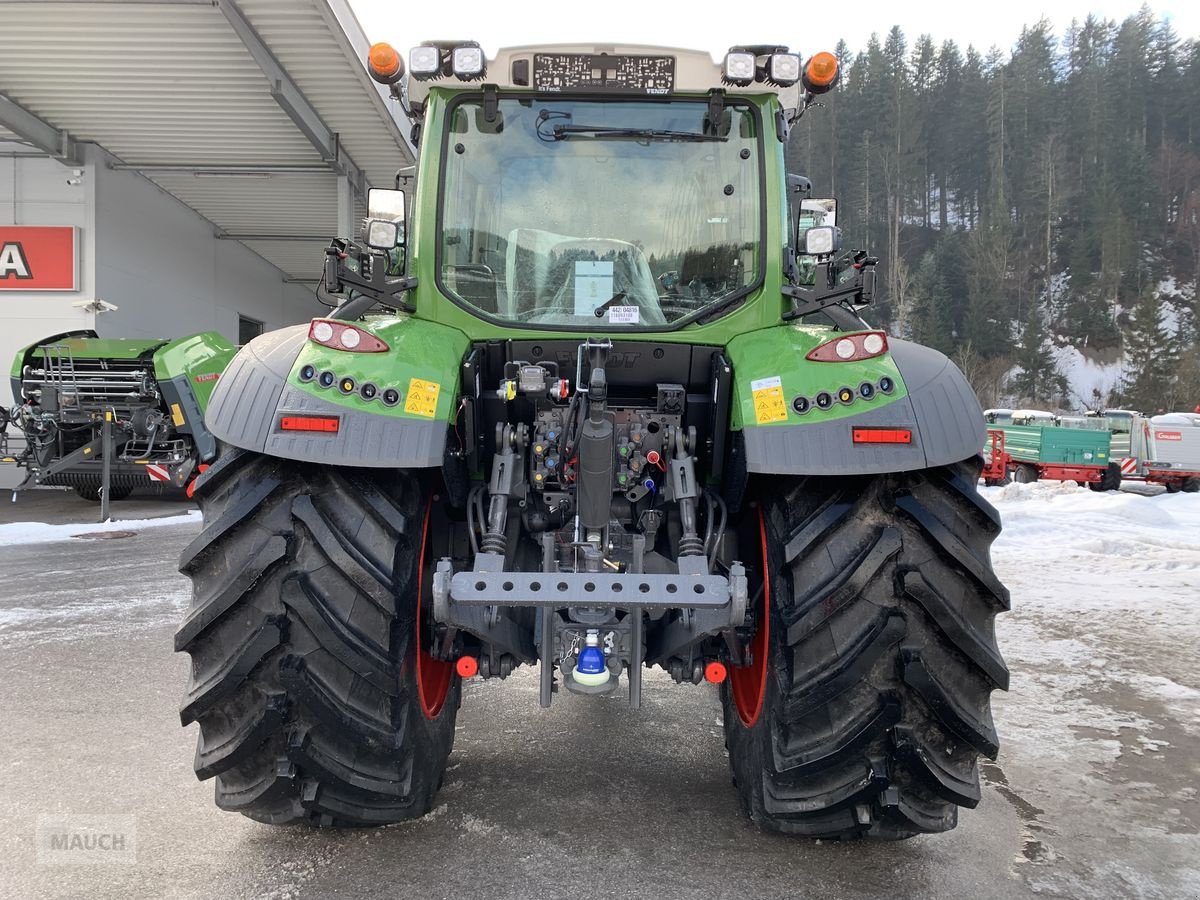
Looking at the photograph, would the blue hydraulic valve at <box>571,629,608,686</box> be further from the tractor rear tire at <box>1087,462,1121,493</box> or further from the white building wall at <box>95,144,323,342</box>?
the tractor rear tire at <box>1087,462,1121,493</box>

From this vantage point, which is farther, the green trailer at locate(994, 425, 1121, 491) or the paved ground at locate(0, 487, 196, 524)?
the green trailer at locate(994, 425, 1121, 491)

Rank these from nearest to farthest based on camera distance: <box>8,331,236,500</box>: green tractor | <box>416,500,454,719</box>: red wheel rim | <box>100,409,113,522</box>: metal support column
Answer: <box>416,500,454,719</box>: red wheel rim
<box>100,409,113,522</box>: metal support column
<box>8,331,236,500</box>: green tractor

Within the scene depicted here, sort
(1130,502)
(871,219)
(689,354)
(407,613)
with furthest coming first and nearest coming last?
(871,219), (1130,502), (689,354), (407,613)

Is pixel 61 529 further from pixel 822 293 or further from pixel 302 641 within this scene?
pixel 822 293

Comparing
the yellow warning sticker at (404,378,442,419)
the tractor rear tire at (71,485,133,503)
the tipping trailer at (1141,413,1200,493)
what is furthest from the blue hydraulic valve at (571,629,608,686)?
the tipping trailer at (1141,413,1200,493)

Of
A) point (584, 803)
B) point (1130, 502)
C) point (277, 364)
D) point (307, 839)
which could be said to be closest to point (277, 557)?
point (277, 364)

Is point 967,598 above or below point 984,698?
above

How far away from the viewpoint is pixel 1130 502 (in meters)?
11.0

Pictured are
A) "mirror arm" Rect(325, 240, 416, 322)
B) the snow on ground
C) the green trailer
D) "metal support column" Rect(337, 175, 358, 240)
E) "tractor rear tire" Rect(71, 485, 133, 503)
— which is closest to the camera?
the snow on ground

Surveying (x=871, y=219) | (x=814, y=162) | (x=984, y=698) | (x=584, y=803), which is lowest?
(x=584, y=803)

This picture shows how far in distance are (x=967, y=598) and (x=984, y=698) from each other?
293mm

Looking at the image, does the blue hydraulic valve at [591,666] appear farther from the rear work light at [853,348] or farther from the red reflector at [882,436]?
the rear work light at [853,348]

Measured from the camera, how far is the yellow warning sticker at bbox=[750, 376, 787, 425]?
2430 mm

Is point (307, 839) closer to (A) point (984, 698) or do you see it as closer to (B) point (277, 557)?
(B) point (277, 557)
